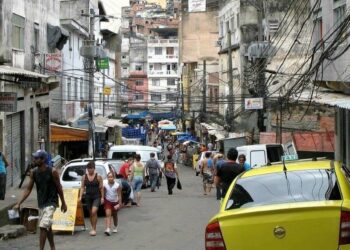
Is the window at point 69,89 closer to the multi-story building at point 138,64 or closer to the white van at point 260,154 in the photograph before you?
the white van at point 260,154

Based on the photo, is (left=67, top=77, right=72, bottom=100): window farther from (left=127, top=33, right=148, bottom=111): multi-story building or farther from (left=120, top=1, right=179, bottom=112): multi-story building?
(left=127, top=33, right=148, bottom=111): multi-story building

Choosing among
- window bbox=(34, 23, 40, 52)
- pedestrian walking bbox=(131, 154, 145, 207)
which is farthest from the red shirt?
window bbox=(34, 23, 40, 52)

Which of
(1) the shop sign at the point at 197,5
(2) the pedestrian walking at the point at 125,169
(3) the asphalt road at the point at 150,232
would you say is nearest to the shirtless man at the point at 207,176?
(2) the pedestrian walking at the point at 125,169

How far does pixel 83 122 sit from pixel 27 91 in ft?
50.3

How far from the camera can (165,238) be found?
13.1 m

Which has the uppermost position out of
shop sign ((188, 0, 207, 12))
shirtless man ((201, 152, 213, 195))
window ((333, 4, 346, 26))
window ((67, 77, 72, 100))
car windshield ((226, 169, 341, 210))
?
shop sign ((188, 0, 207, 12))

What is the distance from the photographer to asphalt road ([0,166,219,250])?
12414mm

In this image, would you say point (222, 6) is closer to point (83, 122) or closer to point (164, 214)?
point (83, 122)

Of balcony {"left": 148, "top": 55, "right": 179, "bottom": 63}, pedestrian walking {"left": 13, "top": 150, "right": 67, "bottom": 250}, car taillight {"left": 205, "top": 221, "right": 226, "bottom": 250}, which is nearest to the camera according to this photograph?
car taillight {"left": 205, "top": 221, "right": 226, "bottom": 250}

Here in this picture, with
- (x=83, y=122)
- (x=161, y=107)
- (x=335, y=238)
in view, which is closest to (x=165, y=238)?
(x=335, y=238)

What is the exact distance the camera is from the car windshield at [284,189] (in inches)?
292

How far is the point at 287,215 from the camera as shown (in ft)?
22.1

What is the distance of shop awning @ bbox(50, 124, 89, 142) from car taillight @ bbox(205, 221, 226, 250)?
29.7 meters

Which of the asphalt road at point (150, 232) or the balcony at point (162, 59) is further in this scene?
the balcony at point (162, 59)
